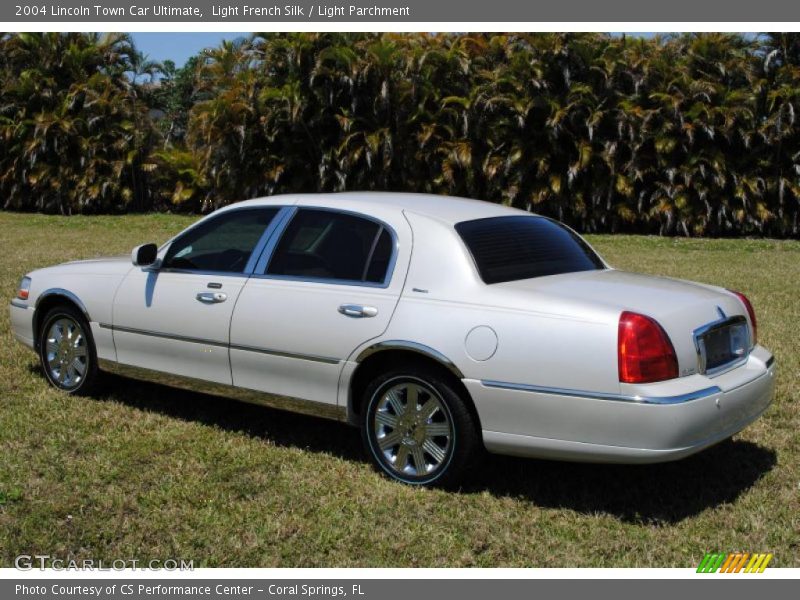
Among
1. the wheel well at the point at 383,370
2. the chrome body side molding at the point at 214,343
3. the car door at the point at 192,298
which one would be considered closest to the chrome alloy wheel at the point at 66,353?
the chrome body side molding at the point at 214,343

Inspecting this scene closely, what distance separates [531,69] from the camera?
66.6 ft

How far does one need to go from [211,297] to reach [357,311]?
113cm

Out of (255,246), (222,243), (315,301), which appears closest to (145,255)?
(222,243)

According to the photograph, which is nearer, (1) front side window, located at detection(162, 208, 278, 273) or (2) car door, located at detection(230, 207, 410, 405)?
(2) car door, located at detection(230, 207, 410, 405)

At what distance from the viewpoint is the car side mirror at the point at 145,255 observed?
6.12 meters

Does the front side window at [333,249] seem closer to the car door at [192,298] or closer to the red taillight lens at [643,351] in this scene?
the car door at [192,298]

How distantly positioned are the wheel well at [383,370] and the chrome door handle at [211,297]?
3.47 feet

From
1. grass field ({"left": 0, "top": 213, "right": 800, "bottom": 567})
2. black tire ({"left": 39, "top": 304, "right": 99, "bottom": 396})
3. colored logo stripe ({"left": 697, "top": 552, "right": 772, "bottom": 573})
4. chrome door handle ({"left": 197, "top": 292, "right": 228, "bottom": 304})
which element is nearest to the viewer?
colored logo stripe ({"left": 697, "top": 552, "right": 772, "bottom": 573})

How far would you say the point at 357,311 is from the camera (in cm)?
507

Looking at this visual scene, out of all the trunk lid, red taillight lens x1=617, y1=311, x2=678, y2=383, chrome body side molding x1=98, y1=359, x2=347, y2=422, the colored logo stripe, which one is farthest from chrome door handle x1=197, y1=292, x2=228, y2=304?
the colored logo stripe

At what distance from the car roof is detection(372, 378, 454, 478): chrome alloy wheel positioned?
39.8 inches

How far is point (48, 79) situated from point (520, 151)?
13.6 meters

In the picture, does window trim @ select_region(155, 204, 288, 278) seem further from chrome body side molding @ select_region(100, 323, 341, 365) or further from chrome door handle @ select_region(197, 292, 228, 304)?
chrome body side molding @ select_region(100, 323, 341, 365)

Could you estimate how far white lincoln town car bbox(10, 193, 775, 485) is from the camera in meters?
4.41
